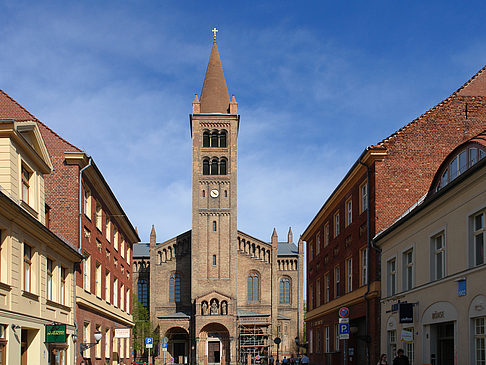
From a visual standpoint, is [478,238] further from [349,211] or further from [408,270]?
[349,211]

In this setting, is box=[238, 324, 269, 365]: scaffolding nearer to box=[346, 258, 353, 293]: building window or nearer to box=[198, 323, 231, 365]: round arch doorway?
box=[198, 323, 231, 365]: round arch doorway

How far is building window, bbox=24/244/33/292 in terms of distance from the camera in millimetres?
18484

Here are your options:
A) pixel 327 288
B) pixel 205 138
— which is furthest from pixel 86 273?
pixel 205 138

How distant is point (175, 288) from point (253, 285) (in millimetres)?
9285

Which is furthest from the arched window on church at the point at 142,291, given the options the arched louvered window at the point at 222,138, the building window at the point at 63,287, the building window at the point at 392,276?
the building window at the point at 392,276

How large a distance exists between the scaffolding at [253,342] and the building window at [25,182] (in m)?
54.4

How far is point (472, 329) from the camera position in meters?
16.2

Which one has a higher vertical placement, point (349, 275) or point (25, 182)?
point (25, 182)

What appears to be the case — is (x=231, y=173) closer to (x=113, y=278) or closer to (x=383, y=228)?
(x=113, y=278)

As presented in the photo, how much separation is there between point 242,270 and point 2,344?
202 feet

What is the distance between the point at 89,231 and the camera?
93.1ft

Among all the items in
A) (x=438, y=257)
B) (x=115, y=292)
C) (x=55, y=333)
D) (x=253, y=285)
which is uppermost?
(x=438, y=257)

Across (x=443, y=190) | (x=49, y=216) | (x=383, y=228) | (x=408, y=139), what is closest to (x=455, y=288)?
(x=443, y=190)

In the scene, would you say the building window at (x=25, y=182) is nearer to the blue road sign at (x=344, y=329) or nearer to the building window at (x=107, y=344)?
the blue road sign at (x=344, y=329)
